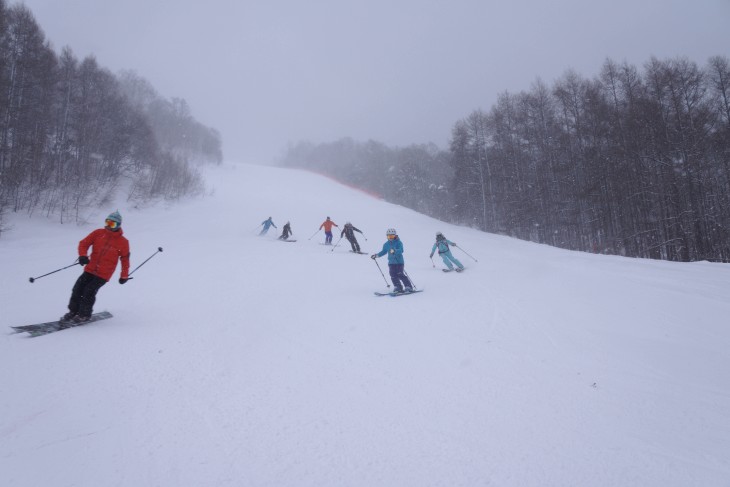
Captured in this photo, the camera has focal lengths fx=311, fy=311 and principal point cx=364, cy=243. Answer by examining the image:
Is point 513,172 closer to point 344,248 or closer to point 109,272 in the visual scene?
point 344,248

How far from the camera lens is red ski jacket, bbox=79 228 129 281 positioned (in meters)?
5.30

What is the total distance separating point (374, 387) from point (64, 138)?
26360 mm

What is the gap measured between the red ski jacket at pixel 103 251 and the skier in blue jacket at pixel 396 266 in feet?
16.8

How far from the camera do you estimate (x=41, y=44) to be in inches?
743

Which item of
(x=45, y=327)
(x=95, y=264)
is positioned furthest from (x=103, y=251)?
(x=45, y=327)

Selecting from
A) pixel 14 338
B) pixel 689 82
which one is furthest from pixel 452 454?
pixel 689 82

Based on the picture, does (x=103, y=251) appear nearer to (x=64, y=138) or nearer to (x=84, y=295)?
(x=84, y=295)

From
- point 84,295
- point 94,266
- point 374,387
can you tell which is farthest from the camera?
point 94,266

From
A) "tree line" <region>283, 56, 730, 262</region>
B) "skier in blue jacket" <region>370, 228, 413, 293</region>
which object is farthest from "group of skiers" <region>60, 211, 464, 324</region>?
"tree line" <region>283, 56, 730, 262</region>

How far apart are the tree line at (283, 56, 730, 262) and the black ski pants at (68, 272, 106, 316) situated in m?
24.0

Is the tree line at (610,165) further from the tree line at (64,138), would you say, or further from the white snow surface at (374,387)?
the tree line at (64,138)

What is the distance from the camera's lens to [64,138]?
64.3ft

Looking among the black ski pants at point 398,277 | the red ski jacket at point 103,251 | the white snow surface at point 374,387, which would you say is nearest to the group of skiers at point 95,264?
the red ski jacket at point 103,251

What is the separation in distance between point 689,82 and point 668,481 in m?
25.5
